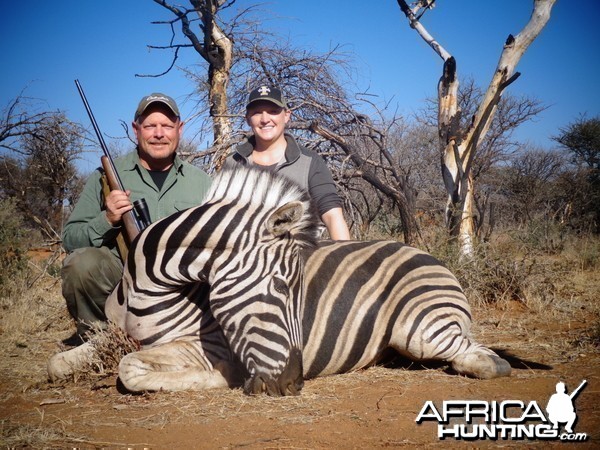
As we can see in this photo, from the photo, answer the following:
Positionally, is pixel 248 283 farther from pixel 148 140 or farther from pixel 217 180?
pixel 148 140

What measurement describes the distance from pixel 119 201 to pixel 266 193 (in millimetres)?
1089

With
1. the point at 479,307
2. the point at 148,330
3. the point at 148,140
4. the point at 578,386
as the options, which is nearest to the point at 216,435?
the point at 148,330

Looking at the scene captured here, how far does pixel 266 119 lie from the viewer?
468cm

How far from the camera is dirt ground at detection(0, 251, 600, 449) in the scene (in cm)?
234

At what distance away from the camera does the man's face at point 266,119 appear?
15.3ft

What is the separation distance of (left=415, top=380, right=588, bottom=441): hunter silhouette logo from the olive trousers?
2.36m

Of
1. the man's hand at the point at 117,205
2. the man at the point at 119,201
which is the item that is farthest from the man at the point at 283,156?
the man's hand at the point at 117,205

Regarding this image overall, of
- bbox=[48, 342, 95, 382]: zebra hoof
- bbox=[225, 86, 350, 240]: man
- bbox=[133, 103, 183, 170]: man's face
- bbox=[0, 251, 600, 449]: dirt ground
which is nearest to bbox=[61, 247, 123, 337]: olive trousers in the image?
bbox=[48, 342, 95, 382]: zebra hoof

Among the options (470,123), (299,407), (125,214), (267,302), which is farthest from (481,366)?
(470,123)

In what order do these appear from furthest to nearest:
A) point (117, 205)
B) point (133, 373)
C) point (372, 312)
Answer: point (117, 205) → point (372, 312) → point (133, 373)

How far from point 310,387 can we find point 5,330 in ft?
10.9

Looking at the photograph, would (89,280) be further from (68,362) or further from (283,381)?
(283,381)

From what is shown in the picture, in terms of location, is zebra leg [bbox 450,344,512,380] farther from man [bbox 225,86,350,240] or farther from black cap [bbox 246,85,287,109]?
black cap [bbox 246,85,287,109]


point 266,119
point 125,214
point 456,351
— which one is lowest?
point 456,351
